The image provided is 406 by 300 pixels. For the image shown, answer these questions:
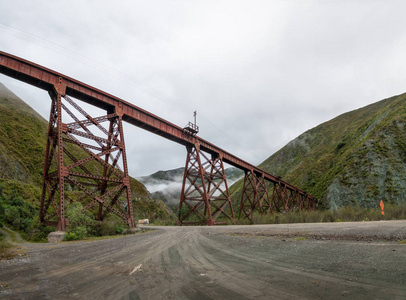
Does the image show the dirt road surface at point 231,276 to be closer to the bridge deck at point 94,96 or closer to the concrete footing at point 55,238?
the concrete footing at point 55,238

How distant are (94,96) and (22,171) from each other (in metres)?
24.9

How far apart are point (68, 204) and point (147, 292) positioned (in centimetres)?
1244

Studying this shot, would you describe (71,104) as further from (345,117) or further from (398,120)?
(345,117)

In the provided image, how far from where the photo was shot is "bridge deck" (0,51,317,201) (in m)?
12.6

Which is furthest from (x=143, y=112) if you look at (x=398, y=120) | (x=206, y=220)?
(x=398, y=120)

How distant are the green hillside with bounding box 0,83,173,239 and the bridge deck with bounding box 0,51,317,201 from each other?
8419 mm

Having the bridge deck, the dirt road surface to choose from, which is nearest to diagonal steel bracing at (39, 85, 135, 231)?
the bridge deck

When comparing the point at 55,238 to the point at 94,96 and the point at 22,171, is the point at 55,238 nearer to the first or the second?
the point at 94,96

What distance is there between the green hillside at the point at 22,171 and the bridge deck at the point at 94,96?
8.42 meters

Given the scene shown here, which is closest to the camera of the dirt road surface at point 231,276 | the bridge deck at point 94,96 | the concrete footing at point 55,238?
the dirt road surface at point 231,276

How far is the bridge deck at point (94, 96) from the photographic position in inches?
496

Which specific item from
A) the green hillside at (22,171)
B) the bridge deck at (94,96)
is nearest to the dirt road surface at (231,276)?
the bridge deck at (94,96)

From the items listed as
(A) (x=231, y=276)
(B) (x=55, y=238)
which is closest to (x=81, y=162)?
(B) (x=55, y=238)

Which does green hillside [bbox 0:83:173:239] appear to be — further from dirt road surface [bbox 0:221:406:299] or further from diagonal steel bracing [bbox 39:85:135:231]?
dirt road surface [bbox 0:221:406:299]
